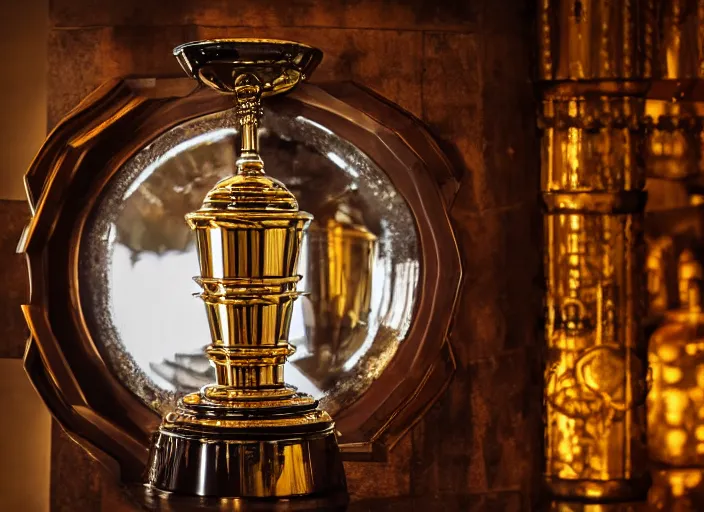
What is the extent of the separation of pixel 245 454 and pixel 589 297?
0.91 meters

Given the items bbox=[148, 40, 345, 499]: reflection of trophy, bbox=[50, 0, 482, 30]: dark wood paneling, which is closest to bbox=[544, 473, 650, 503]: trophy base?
bbox=[148, 40, 345, 499]: reflection of trophy

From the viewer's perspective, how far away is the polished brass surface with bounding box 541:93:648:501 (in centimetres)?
229

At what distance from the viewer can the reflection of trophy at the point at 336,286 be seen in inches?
90.1

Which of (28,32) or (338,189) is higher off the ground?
(28,32)

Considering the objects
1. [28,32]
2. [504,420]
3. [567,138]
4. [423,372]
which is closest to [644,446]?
[504,420]

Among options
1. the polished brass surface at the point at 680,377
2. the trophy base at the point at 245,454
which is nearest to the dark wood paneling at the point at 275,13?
Result: the polished brass surface at the point at 680,377

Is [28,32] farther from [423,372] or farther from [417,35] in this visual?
[423,372]

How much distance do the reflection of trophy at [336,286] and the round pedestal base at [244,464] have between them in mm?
585

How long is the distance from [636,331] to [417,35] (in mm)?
725

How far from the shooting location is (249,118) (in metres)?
1.83

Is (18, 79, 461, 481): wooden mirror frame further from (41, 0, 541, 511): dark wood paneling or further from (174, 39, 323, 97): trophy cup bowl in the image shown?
(174, 39, 323, 97): trophy cup bowl

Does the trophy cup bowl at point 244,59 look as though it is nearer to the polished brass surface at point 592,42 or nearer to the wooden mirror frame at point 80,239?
the wooden mirror frame at point 80,239

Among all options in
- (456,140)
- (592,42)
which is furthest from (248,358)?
(592,42)

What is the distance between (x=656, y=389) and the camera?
236 centimetres
